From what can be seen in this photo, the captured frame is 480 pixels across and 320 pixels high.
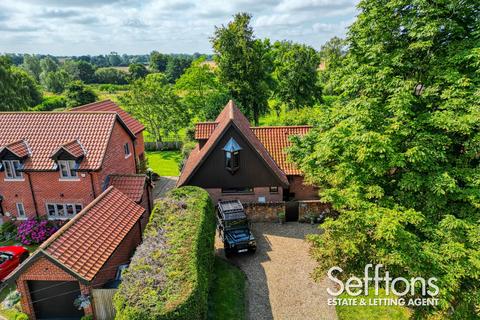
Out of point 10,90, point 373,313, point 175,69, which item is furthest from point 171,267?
point 175,69

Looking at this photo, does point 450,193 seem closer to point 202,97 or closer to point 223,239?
point 223,239

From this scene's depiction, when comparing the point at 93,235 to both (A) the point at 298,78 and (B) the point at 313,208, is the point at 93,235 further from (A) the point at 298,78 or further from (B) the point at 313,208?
(A) the point at 298,78

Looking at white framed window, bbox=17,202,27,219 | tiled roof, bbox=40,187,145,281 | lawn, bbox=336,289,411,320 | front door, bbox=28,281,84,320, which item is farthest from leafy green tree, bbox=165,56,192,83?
lawn, bbox=336,289,411,320

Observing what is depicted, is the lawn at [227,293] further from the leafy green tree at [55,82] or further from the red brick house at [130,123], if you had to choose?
the leafy green tree at [55,82]

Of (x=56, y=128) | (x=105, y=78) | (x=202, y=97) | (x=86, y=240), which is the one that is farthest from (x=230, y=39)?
(x=105, y=78)

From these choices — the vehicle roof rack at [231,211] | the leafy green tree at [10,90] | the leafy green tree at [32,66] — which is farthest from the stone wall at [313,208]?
the leafy green tree at [32,66]

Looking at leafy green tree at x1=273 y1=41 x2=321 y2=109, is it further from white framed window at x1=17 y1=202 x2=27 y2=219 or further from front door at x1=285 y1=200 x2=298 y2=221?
white framed window at x1=17 y1=202 x2=27 y2=219
